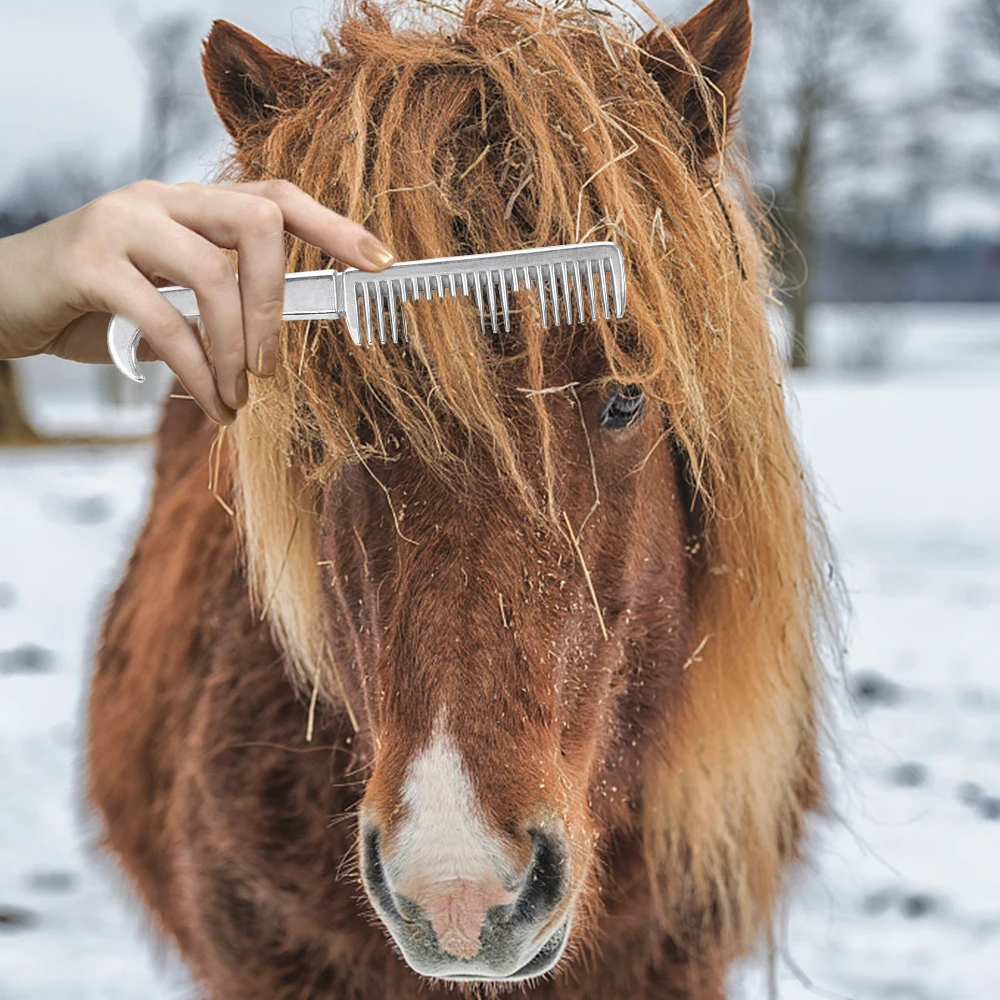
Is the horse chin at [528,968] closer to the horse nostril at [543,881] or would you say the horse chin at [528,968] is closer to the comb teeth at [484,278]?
the horse nostril at [543,881]

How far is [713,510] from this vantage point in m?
1.61

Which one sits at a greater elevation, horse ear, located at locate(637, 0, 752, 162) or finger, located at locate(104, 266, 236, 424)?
horse ear, located at locate(637, 0, 752, 162)

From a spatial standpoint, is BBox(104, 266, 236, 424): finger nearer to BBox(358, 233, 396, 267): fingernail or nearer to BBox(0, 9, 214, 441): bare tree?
BBox(358, 233, 396, 267): fingernail

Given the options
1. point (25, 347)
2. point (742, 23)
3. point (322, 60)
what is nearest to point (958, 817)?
point (742, 23)

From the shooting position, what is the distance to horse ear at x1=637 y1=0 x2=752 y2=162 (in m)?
1.41

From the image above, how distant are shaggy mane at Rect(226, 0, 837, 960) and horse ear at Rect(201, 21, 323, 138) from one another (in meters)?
0.03

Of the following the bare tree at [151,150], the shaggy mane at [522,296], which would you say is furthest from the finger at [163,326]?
the bare tree at [151,150]

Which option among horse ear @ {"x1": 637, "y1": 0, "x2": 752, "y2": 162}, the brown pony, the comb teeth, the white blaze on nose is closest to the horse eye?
the brown pony

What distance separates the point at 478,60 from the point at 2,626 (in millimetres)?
4990

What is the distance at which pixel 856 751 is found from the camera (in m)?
4.08

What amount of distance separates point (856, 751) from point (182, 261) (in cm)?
385

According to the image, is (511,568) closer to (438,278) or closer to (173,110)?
(438,278)

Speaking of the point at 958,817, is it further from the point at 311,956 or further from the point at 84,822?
the point at 84,822

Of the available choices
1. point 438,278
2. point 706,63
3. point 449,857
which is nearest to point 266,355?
point 438,278
